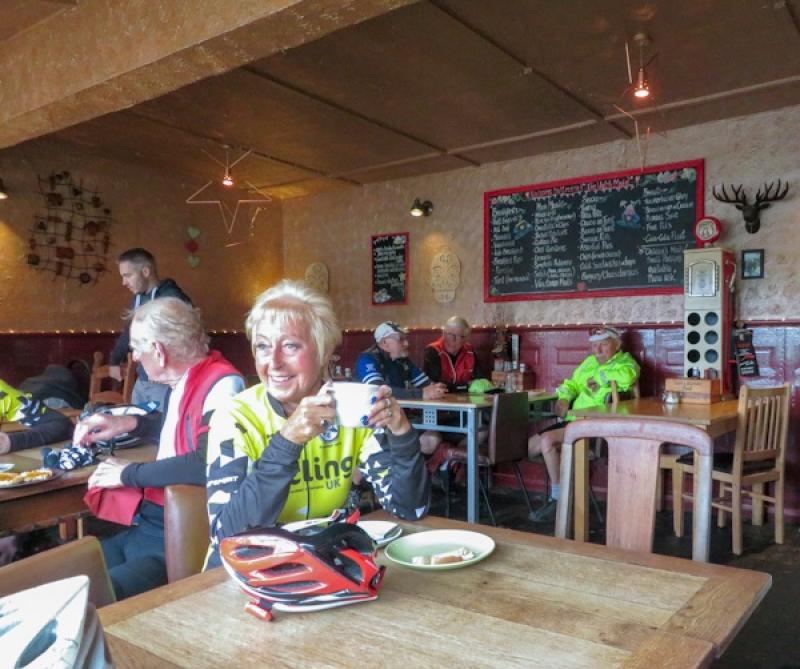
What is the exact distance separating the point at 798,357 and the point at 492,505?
2.61 metres

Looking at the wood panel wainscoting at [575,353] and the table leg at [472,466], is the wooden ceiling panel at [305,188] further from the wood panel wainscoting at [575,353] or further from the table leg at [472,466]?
the table leg at [472,466]

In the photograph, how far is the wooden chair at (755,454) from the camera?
4.17m

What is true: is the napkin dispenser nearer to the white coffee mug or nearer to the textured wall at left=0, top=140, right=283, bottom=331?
the white coffee mug

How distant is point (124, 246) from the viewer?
21.8 feet

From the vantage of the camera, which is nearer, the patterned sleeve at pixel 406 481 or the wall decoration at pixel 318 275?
the patterned sleeve at pixel 406 481

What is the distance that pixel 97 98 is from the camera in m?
3.91

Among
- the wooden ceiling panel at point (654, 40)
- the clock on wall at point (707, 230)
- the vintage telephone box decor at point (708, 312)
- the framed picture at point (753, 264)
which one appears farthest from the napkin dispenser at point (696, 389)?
the wooden ceiling panel at point (654, 40)

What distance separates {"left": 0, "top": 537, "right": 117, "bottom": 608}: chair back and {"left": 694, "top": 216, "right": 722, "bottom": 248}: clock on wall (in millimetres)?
5167

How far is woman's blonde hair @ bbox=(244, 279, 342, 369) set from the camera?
1.80 meters

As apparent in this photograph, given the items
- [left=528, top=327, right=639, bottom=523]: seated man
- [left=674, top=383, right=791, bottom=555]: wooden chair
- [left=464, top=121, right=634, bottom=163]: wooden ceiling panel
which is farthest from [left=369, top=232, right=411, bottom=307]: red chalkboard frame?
[left=674, top=383, right=791, bottom=555]: wooden chair

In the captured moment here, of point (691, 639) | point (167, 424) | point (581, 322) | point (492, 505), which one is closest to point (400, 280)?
point (581, 322)

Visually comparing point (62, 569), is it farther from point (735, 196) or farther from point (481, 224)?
point (481, 224)

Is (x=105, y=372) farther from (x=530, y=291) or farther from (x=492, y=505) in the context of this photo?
(x=530, y=291)

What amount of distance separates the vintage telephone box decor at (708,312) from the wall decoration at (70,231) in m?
5.31
